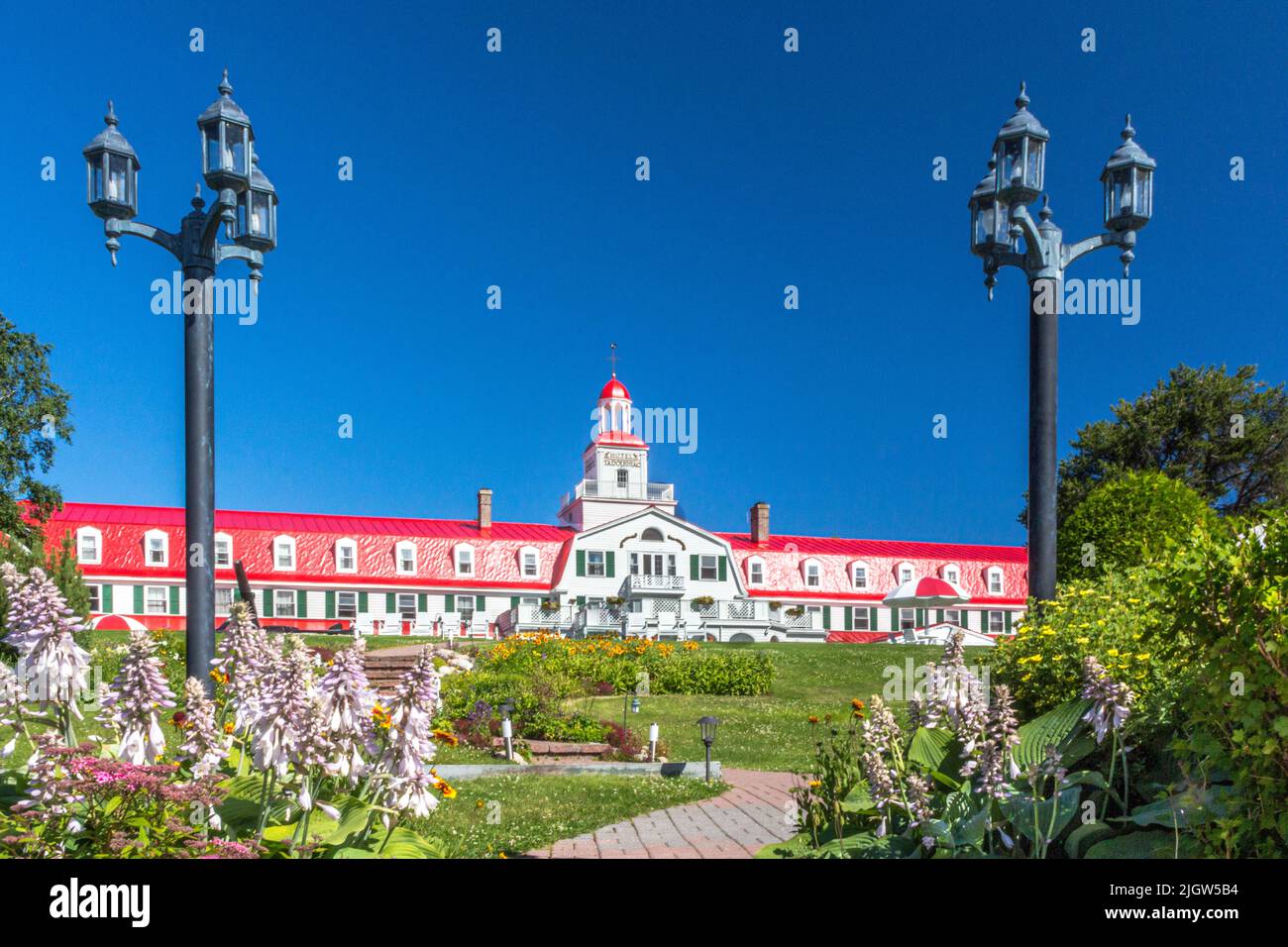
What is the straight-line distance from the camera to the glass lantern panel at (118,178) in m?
6.88

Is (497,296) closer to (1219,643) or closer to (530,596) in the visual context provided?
(1219,643)

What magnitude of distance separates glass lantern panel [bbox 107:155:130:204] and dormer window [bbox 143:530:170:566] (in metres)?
27.3

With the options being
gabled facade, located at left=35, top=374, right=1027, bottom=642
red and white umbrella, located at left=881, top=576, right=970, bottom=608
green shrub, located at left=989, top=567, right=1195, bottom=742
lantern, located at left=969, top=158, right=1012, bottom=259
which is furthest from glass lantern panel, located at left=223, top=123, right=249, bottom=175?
gabled facade, located at left=35, top=374, right=1027, bottom=642

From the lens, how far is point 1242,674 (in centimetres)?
321

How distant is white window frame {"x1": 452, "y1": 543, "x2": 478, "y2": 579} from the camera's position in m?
34.3

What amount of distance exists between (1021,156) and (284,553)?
29.8 m

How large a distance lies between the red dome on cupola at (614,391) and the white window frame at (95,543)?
17.6 m

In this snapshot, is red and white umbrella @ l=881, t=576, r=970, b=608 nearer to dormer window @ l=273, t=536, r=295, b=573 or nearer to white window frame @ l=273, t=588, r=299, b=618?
white window frame @ l=273, t=588, r=299, b=618

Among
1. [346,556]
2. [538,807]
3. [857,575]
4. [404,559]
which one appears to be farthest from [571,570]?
[538,807]

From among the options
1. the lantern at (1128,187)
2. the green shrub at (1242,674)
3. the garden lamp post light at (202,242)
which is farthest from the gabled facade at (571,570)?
the green shrub at (1242,674)

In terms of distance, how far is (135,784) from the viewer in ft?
10.3

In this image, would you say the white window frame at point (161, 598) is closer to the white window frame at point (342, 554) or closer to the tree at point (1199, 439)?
the white window frame at point (342, 554)
